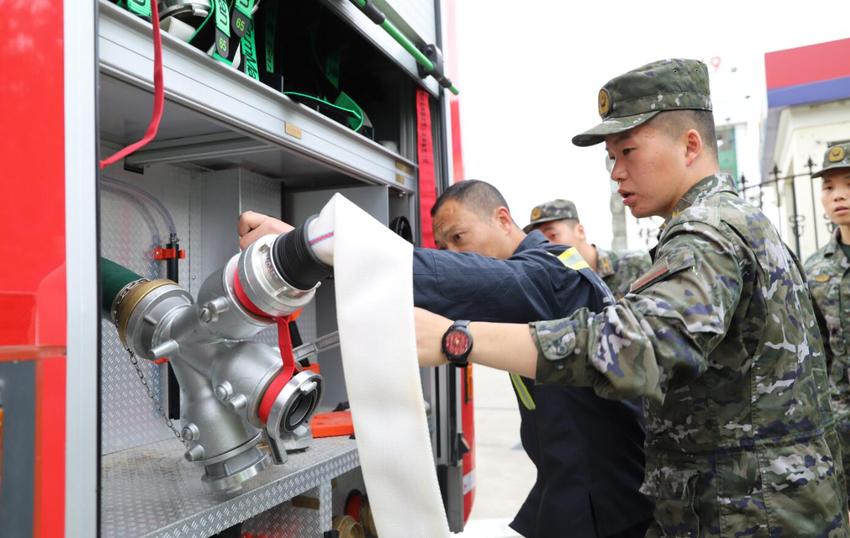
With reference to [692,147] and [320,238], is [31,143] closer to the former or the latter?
[320,238]

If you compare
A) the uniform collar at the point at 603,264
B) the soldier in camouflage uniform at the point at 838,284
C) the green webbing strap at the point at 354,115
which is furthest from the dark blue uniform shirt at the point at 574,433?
the uniform collar at the point at 603,264

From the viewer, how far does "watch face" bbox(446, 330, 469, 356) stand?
1.12m

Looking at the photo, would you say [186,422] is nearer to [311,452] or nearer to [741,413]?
[311,452]

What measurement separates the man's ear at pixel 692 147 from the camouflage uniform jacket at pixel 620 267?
3.75m

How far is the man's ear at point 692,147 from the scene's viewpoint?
1.58 meters

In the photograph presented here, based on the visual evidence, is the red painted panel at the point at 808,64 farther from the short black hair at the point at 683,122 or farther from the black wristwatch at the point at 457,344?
the black wristwatch at the point at 457,344

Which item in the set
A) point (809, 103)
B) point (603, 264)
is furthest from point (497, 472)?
point (809, 103)

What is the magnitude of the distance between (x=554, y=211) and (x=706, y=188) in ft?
11.4

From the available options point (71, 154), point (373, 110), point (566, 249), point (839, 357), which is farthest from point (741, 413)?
point (839, 357)

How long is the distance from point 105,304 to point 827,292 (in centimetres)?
360

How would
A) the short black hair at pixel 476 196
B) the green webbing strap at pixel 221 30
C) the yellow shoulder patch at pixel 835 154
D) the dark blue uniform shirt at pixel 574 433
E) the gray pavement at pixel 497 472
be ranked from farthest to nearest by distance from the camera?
the gray pavement at pixel 497 472 → the yellow shoulder patch at pixel 835 154 → the short black hair at pixel 476 196 → the dark blue uniform shirt at pixel 574 433 → the green webbing strap at pixel 221 30

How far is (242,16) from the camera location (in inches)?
71.8

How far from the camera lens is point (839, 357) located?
344 centimetres

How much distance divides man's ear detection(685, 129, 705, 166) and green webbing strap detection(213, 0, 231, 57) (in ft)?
3.81
